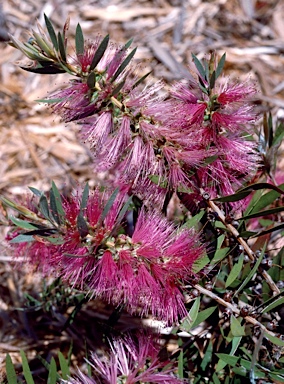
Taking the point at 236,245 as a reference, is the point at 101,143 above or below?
above

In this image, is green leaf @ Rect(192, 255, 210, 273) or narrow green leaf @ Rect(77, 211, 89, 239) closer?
narrow green leaf @ Rect(77, 211, 89, 239)

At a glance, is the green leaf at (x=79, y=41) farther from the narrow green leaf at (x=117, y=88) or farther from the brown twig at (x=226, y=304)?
the brown twig at (x=226, y=304)

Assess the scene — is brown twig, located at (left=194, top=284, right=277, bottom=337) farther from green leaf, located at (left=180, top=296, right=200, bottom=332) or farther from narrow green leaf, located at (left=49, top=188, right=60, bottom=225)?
narrow green leaf, located at (left=49, top=188, right=60, bottom=225)

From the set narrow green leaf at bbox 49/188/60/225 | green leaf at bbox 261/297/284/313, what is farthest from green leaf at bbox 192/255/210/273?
narrow green leaf at bbox 49/188/60/225

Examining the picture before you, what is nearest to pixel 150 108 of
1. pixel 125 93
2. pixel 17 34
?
pixel 125 93

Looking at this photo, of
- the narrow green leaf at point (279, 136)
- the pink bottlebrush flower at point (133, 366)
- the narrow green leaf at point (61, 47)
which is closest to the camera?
the narrow green leaf at point (61, 47)

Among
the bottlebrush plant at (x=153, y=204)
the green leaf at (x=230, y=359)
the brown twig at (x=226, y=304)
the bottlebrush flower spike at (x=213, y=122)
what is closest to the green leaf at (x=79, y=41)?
the bottlebrush plant at (x=153, y=204)

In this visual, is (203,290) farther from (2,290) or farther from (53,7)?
(53,7)

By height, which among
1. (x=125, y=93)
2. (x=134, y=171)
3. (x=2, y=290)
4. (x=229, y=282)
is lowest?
(x=2, y=290)

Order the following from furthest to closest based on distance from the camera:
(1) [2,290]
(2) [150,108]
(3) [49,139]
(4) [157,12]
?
(4) [157,12] → (3) [49,139] → (1) [2,290] → (2) [150,108]
